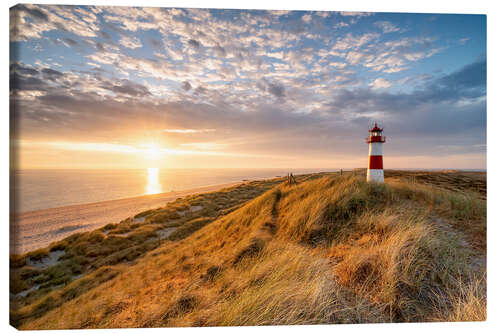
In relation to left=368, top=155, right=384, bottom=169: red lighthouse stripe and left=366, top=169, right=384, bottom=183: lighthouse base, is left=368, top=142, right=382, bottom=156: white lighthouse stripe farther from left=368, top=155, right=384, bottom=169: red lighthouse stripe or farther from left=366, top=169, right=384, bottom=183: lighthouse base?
left=366, top=169, right=384, bottom=183: lighthouse base

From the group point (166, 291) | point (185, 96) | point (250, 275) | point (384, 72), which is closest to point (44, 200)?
point (185, 96)

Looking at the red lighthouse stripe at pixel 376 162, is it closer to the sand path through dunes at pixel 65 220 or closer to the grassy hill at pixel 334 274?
the grassy hill at pixel 334 274

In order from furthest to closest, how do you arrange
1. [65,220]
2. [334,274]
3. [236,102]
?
Result: 1. [65,220]
2. [236,102]
3. [334,274]

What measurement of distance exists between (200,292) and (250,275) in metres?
0.66

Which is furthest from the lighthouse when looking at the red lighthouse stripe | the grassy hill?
the grassy hill

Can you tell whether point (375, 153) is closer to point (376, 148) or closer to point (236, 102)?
point (376, 148)

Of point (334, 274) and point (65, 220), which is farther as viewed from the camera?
point (65, 220)

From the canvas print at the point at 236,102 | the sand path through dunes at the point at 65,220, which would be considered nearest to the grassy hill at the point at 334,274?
the canvas print at the point at 236,102

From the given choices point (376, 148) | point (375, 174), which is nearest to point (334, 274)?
point (375, 174)

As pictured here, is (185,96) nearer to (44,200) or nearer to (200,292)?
(200,292)

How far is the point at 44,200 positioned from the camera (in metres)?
14.8

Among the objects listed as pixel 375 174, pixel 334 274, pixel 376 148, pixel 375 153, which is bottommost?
pixel 334 274

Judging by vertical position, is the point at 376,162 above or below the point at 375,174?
above
